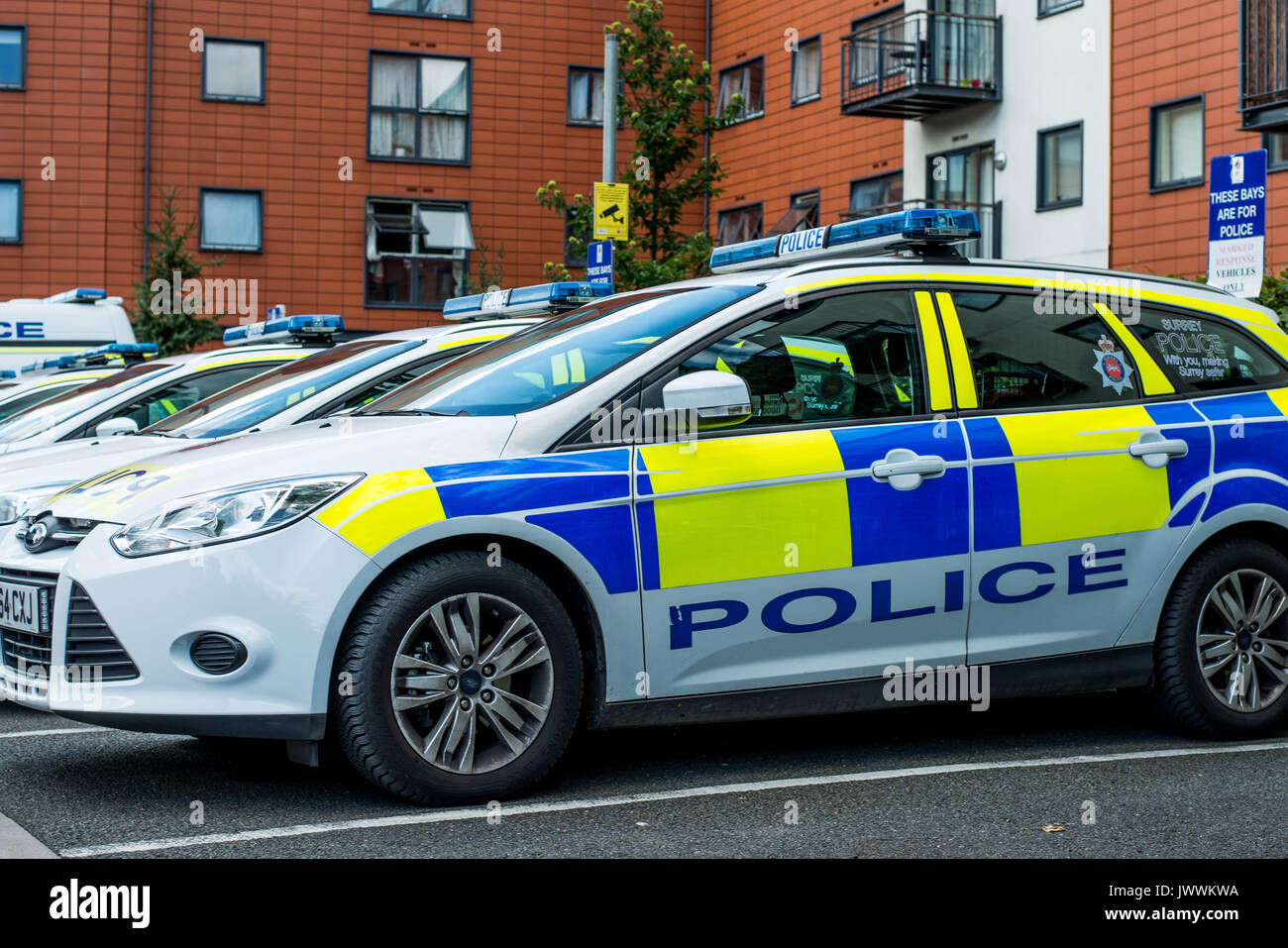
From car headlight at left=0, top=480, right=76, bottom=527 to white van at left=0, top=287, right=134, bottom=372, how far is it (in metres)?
12.6

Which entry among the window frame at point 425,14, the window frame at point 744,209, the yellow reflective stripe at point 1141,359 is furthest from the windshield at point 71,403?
the window frame at point 425,14

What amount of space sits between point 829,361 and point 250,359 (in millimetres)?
5474

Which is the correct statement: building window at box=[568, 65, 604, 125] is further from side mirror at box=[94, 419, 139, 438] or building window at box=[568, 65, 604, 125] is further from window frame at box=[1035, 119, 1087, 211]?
side mirror at box=[94, 419, 139, 438]

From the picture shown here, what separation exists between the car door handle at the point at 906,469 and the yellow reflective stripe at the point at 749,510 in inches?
6.3

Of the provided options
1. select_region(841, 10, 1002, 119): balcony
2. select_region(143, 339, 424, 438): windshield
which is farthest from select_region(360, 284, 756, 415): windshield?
select_region(841, 10, 1002, 119): balcony

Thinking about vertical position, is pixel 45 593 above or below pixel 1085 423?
below

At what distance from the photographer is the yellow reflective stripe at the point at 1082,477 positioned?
5.64 meters

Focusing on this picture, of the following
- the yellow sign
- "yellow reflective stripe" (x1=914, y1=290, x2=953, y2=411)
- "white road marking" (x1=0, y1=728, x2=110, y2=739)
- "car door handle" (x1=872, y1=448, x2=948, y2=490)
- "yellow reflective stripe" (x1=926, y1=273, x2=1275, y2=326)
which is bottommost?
"white road marking" (x1=0, y1=728, x2=110, y2=739)

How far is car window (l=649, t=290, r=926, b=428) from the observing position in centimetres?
537

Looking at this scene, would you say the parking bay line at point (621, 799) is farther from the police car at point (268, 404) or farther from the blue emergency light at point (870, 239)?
the police car at point (268, 404)

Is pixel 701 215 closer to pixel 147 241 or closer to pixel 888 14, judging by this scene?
pixel 888 14

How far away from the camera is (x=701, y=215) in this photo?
3425 cm
